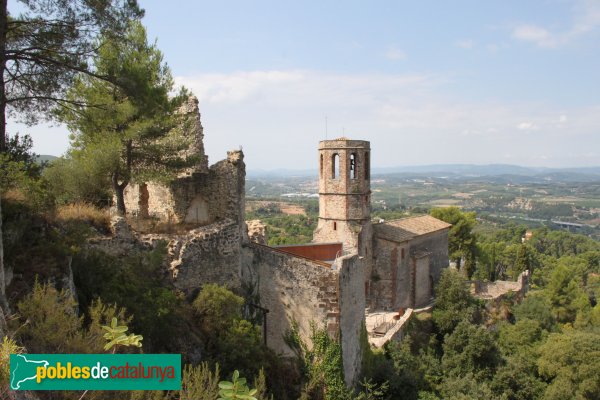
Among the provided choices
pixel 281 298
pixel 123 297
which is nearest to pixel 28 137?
pixel 123 297

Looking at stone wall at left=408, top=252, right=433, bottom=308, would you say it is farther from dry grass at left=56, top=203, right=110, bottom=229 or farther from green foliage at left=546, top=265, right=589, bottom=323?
dry grass at left=56, top=203, right=110, bottom=229

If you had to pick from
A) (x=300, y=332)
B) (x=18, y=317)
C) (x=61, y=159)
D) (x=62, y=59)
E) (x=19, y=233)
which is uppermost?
(x=62, y=59)

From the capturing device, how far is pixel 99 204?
505 inches

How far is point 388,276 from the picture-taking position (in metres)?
25.3

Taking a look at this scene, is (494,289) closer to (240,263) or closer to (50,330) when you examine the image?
(240,263)

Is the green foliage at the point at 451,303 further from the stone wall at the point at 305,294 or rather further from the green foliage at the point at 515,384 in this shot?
the stone wall at the point at 305,294

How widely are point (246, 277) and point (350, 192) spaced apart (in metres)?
13.3

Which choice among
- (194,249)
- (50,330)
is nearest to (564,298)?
(194,249)

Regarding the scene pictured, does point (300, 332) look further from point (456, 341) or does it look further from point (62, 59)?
point (456, 341)

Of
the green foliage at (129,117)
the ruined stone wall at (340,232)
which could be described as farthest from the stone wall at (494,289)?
the green foliage at (129,117)

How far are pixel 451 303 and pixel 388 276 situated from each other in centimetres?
350

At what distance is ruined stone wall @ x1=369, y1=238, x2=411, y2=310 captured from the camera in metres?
25.2

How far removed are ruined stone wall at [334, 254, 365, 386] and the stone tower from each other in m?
11.5

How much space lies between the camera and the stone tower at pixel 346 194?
24609 mm
